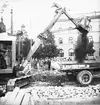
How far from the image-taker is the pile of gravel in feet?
10.3

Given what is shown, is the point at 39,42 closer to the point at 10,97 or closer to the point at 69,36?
the point at 69,36

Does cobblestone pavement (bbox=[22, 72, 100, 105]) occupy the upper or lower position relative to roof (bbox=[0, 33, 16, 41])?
lower

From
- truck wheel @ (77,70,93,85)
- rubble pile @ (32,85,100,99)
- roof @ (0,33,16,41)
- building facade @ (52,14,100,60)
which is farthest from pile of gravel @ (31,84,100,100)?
roof @ (0,33,16,41)

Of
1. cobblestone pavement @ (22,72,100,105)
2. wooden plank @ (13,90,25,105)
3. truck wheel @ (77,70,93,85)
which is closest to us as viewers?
wooden plank @ (13,90,25,105)

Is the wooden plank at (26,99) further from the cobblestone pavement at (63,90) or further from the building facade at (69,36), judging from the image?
the building facade at (69,36)

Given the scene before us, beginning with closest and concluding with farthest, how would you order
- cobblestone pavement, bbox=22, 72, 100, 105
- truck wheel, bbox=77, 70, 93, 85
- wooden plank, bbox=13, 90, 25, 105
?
1. wooden plank, bbox=13, 90, 25, 105
2. cobblestone pavement, bbox=22, 72, 100, 105
3. truck wheel, bbox=77, 70, 93, 85

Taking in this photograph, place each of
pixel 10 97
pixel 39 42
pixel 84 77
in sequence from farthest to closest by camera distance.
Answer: pixel 84 77 < pixel 39 42 < pixel 10 97

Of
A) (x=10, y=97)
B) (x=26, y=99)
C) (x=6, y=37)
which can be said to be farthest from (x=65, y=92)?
(x=6, y=37)

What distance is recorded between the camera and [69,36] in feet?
10.5

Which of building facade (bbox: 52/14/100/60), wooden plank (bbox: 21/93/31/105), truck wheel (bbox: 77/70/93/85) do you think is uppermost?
building facade (bbox: 52/14/100/60)

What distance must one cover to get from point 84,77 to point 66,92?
58cm

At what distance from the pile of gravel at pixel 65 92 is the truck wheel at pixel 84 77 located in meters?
0.23

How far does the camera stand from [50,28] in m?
3.15

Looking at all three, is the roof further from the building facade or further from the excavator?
the building facade
